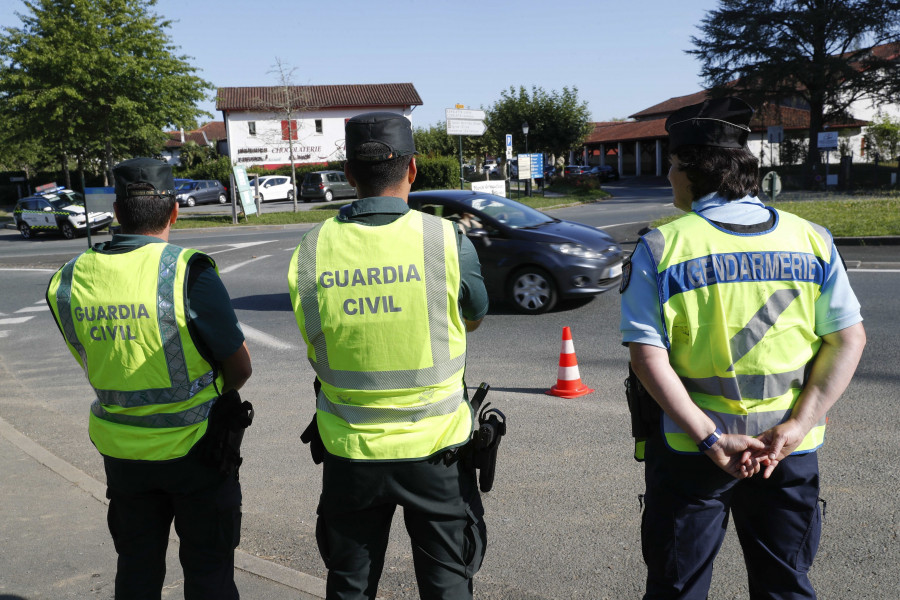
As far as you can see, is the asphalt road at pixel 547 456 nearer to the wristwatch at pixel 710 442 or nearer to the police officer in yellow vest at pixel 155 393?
the police officer in yellow vest at pixel 155 393

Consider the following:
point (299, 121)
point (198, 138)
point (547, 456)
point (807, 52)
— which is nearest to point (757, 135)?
point (807, 52)

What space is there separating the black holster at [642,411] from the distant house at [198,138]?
199ft

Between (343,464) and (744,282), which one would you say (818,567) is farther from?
(343,464)

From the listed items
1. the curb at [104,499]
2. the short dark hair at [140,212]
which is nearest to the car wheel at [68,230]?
the curb at [104,499]

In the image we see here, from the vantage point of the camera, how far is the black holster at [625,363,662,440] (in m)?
2.35

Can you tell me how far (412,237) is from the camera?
2.25 meters

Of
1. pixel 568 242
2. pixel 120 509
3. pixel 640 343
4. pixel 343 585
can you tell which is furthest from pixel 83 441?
pixel 568 242

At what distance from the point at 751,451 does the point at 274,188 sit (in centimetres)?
3905

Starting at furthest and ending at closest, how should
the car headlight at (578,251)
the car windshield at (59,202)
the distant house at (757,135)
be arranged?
the distant house at (757,135) → the car windshield at (59,202) → the car headlight at (578,251)

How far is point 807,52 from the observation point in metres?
38.3

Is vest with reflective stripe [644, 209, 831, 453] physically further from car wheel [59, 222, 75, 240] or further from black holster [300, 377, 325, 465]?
car wheel [59, 222, 75, 240]

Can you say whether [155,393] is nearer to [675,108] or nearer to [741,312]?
[741,312]

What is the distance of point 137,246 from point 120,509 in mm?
864

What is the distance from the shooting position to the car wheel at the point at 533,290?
9582 millimetres
